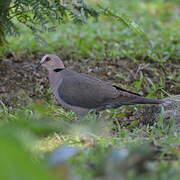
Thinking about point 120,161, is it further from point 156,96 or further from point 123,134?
point 156,96

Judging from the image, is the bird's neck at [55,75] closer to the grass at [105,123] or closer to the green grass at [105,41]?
the grass at [105,123]

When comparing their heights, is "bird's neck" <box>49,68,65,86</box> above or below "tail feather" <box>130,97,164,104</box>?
above

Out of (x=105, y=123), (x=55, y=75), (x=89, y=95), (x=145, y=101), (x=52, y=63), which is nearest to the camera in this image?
(x=105, y=123)

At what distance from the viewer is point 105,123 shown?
4719mm

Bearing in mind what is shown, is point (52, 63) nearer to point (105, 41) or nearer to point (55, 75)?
point (55, 75)

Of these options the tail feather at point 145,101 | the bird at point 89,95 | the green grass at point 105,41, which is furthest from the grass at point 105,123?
the tail feather at point 145,101

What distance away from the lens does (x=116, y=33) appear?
8602 millimetres

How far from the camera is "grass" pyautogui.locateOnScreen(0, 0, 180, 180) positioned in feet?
7.87

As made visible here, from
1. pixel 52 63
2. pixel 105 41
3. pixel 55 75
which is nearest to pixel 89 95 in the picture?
pixel 55 75

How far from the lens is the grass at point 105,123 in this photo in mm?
2398

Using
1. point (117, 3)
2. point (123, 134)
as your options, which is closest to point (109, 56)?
point (123, 134)

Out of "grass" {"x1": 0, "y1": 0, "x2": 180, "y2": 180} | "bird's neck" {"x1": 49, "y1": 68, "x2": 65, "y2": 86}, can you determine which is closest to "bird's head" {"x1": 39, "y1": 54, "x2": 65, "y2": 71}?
"bird's neck" {"x1": 49, "y1": 68, "x2": 65, "y2": 86}

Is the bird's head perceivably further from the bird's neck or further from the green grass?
the green grass

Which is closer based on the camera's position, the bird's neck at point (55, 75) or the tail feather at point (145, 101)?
the tail feather at point (145, 101)
